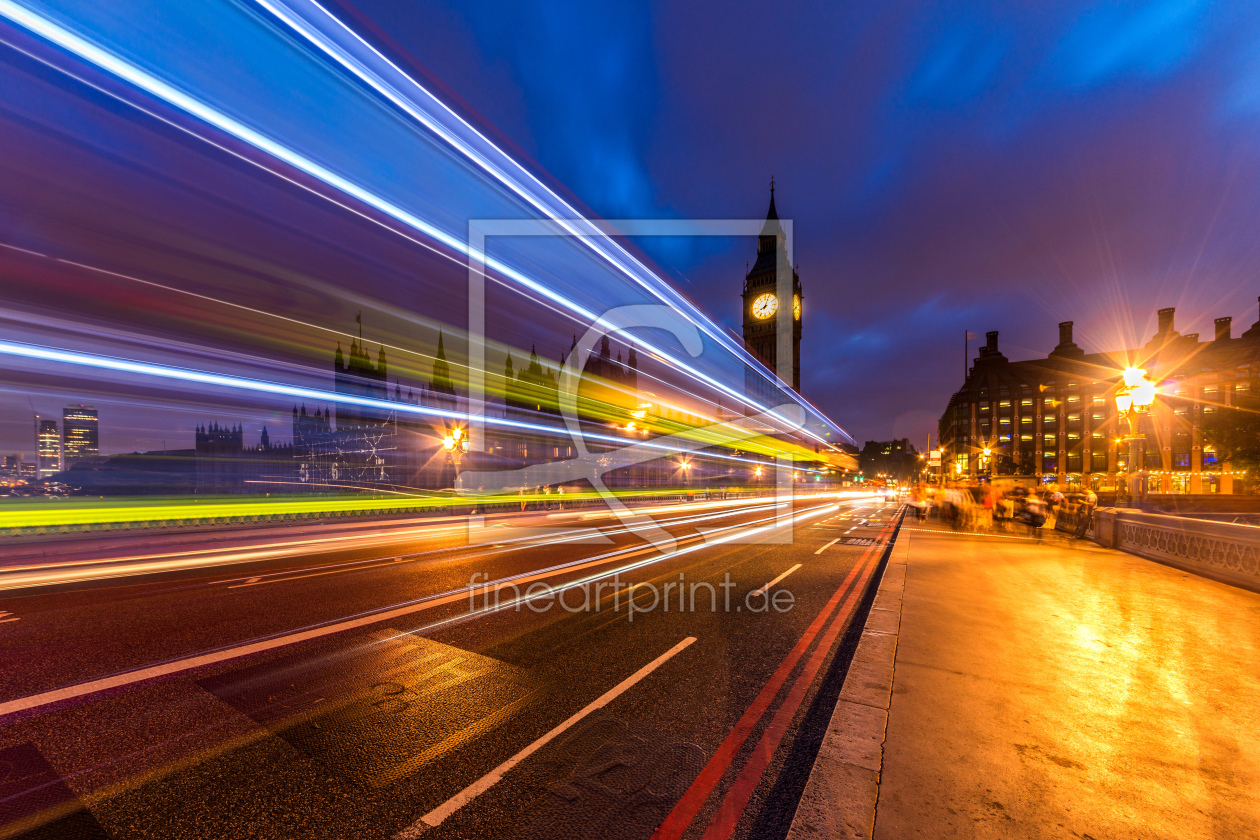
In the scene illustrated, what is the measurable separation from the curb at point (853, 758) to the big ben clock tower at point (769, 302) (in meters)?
94.1

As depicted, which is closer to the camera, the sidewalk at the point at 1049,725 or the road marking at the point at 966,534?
the sidewalk at the point at 1049,725

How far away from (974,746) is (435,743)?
3844mm

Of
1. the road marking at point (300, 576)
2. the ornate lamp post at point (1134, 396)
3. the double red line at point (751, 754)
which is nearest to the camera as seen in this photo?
the double red line at point (751, 754)

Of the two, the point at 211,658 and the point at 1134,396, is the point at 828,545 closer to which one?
the point at 1134,396

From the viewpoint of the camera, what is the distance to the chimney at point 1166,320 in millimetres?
78188

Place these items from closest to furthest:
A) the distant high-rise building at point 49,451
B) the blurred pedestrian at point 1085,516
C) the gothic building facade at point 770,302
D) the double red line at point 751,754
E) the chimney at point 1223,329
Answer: the double red line at point 751,754
the blurred pedestrian at point 1085,516
the distant high-rise building at point 49,451
the chimney at point 1223,329
the gothic building facade at point 770,302

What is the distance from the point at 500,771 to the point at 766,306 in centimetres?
10027

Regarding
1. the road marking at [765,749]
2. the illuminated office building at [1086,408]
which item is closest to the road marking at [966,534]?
the road marking at [765,749]

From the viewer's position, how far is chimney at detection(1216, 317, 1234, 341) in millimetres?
67688

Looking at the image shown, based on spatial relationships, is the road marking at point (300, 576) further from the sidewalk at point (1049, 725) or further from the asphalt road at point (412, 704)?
the sidewalk at point (1049, 725)

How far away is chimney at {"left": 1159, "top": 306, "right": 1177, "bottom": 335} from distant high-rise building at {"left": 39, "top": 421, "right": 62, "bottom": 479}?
12719 centimetres

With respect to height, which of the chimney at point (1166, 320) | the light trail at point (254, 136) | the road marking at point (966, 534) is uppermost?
the chimney at point (1166, 320)

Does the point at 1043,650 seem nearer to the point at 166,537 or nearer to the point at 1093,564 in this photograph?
the point at 1093,564

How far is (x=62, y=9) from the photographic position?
740 cm
